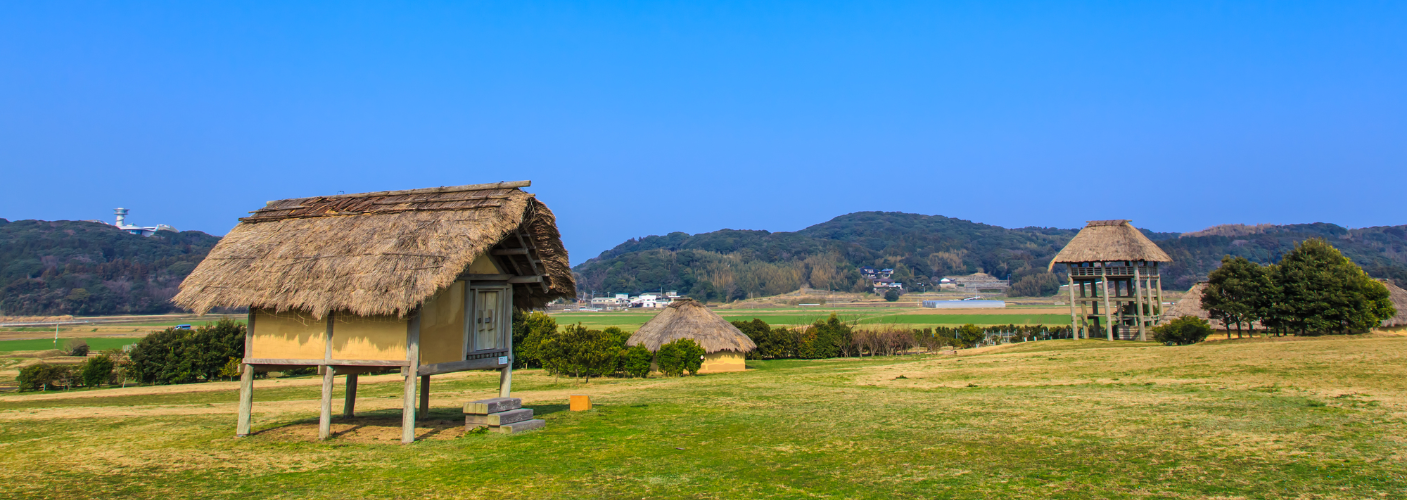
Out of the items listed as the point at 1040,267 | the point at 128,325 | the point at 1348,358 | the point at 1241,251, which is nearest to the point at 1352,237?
the point at 1241,251

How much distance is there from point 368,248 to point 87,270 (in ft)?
460

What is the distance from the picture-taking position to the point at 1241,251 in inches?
6614

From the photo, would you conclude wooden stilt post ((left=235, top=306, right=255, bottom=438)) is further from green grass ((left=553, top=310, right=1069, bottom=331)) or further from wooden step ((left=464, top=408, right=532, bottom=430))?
green grass ((left=553, top=310, right=1069, bottom=331))

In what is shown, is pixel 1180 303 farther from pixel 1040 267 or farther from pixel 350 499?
pixel 1040 267

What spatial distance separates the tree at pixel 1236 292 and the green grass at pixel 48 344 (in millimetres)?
68606

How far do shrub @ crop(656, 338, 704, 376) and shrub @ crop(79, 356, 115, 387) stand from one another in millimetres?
22748

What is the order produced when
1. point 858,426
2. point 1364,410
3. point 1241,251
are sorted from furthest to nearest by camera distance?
point 1241,251 < point 858,426 < point 1364,410

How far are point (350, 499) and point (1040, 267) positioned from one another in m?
195

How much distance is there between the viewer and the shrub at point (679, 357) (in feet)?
101

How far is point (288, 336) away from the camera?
13.5 metres

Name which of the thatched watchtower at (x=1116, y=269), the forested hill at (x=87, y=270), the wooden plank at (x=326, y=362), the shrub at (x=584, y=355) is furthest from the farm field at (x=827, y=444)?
the forested hill at (x=87, y=270)

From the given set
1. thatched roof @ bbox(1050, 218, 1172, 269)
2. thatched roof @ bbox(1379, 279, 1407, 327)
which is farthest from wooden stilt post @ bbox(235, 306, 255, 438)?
thatched roof @ bbox(1379, 279, 1407, 327)

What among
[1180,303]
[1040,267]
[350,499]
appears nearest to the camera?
[350,499]

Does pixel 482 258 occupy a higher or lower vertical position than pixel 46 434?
higher
